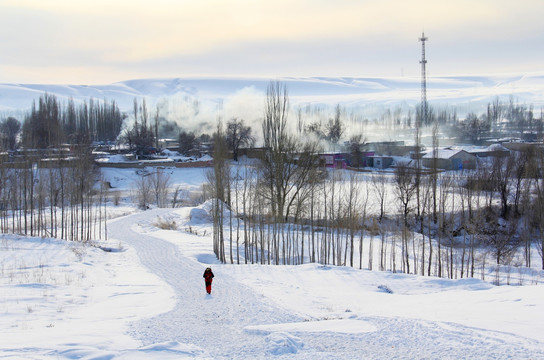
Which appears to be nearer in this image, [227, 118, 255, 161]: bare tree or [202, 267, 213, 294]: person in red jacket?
[202, 267, 213, 294]: person in red jacket

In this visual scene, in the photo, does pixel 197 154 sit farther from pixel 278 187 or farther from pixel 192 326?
pixel 192 326

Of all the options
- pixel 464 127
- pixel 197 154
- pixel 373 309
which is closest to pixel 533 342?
pixel 373 309

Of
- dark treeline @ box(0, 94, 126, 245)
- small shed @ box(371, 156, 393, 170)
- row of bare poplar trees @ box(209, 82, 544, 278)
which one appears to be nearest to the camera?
row of bare poplar trees @ box(209, 82, 544, 278)

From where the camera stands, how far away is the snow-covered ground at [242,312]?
21.8 ft

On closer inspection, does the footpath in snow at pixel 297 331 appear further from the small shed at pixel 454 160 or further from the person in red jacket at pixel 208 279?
the small shed at pixel 454 160

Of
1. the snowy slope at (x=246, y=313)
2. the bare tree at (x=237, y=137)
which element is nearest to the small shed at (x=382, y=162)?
the bare tree at (x=237, y=137)

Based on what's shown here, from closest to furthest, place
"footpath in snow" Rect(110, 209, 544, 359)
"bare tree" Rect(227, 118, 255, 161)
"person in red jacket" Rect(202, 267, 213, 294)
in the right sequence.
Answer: "footpath in snow" Rect(110, 209, 544, 359) → "person in red jacket" Rect(202, 267, 213, 294) → "bare tree" Rect(227, 118, 255, 161)

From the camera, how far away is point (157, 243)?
765 inches

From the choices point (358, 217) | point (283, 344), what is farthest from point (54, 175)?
point (283, 344)

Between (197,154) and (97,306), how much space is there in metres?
46.4

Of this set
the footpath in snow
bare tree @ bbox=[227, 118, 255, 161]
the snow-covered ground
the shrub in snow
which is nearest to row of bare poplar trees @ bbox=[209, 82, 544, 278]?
the snow-covered ground

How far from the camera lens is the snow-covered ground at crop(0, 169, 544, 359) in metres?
6.64

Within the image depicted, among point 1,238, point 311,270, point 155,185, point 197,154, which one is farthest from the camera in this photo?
point 197,154

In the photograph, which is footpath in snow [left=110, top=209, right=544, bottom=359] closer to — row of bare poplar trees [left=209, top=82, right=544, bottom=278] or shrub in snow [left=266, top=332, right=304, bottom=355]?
shrub in snow [left=266, top=332, right=304, bottom=355]
